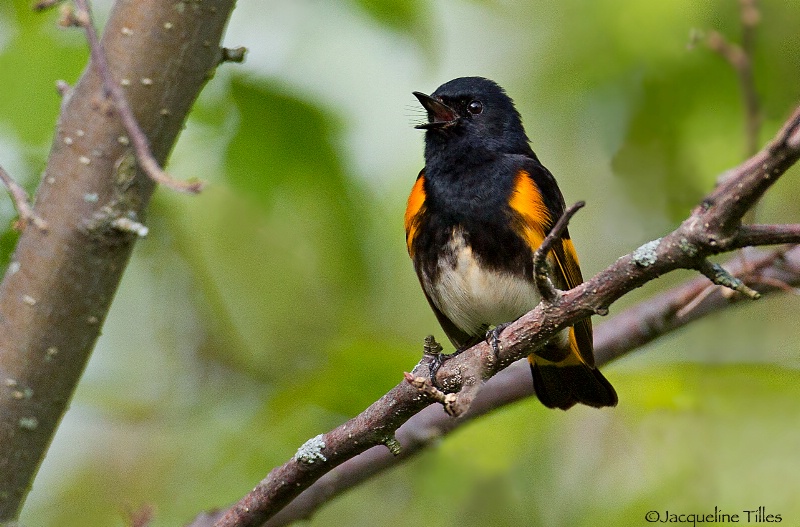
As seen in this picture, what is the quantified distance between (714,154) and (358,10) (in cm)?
162

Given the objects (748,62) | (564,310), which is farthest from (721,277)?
(748,62)

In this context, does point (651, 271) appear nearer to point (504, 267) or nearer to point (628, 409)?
point (504, 267)

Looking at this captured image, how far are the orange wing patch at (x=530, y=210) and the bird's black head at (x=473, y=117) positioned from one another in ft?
0.98

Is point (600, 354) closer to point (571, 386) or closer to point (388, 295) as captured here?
point (571, 386)

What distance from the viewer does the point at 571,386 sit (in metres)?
3.20

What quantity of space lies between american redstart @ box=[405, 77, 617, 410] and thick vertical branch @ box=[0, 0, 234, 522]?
3.38ft

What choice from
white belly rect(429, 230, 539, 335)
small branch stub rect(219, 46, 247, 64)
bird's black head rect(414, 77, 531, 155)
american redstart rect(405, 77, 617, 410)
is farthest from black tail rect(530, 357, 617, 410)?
small branch stub rect(219, 46, 247, 64)

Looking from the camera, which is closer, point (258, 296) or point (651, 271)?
point (651, 271)

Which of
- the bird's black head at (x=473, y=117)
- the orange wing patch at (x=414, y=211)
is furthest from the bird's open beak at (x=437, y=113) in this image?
the orange wing patch at (x=414, y=211)

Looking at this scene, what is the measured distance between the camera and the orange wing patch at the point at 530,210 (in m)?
2.97

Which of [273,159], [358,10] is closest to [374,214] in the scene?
[273,159]

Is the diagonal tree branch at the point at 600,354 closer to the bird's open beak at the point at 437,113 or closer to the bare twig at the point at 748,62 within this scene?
the bare twig at the point at 748,62

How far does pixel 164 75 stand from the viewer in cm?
242

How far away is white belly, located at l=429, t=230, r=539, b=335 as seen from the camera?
300cm
